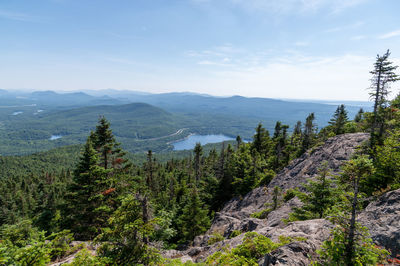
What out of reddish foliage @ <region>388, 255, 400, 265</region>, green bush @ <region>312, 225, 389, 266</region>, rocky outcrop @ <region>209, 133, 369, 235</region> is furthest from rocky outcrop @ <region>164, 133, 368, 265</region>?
reddish foliage @ <region>388, 255, 400, 265</region>

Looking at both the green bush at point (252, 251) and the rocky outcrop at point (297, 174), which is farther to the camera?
the rocky outcrop at point (297, 174)

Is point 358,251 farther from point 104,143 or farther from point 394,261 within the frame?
point 104,143

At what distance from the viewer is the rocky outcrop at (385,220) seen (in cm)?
720

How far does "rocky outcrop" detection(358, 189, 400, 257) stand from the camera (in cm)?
720

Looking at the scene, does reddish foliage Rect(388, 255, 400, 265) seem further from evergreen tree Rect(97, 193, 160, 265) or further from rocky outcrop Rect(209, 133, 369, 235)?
rocky outcrop Rect(209, 133, 369, 235)

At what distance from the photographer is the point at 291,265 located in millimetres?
6785

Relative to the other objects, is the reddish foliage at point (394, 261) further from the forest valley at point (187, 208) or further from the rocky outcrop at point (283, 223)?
the rocky outcrop at point (283, 223)

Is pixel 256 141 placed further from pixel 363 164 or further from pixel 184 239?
pixel 363 164

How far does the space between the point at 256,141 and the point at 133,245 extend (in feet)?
129

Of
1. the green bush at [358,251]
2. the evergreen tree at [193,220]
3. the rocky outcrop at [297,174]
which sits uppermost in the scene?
the green bush at [358,251]

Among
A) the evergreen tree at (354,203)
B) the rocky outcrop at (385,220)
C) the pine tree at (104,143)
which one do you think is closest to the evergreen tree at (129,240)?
the evergreen tree at (354,203)

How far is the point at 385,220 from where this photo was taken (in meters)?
8.28

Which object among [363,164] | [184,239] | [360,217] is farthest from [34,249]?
[184,239]

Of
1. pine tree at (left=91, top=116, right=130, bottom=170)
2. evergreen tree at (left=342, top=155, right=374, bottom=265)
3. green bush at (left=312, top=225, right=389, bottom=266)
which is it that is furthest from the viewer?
pine tree at (left=91, top=116, right=130, bottom=170)
